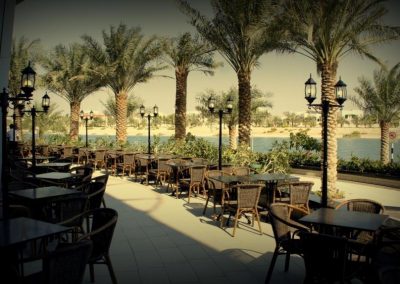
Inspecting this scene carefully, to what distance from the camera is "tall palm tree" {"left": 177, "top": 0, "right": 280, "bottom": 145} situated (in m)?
15.3

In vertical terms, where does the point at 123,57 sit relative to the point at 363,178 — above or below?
above

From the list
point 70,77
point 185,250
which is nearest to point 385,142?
point 185,250

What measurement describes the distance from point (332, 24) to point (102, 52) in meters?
15.1

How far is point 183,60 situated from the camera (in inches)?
820

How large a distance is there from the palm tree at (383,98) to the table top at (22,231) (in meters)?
21.9

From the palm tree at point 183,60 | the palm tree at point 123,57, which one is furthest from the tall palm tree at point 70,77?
the palm tree at point 183,60

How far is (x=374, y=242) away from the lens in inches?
173

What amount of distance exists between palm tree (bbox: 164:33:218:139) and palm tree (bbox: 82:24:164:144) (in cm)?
178

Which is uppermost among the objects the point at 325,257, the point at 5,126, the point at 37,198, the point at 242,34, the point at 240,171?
the point at 242,34

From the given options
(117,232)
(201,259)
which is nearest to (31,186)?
(117,232)

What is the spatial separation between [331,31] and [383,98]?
13.4 meters

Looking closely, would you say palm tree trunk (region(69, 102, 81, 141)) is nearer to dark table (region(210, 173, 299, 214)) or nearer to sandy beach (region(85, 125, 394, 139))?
dark table (region(210, 173, 299, 214))

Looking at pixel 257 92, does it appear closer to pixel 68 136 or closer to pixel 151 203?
pixel 68 136

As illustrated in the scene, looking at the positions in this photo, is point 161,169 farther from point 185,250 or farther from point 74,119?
point 74,119
